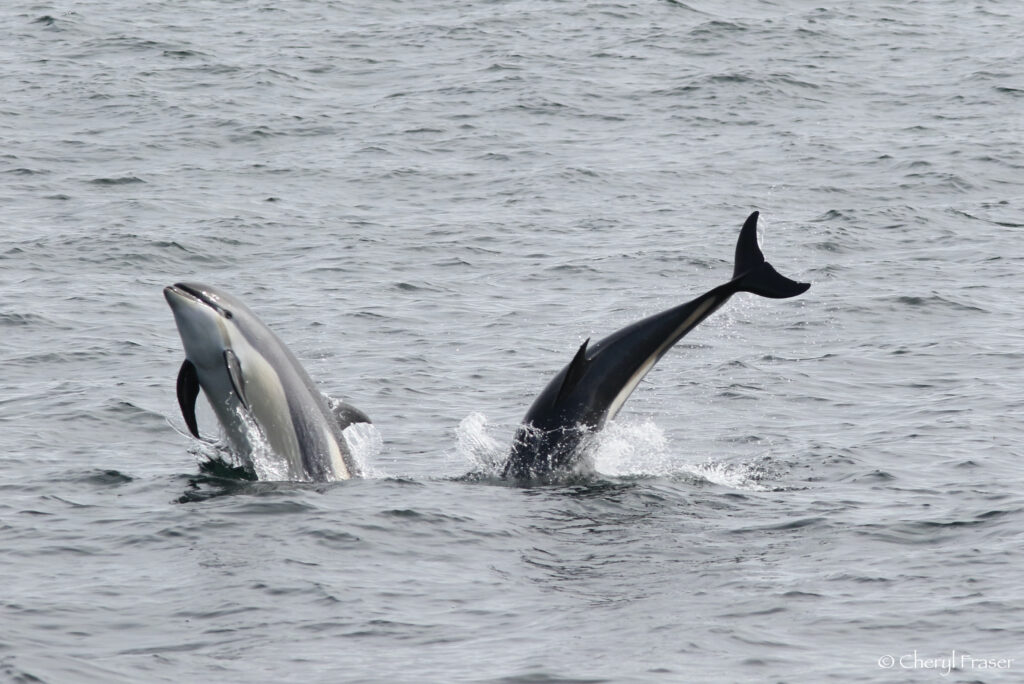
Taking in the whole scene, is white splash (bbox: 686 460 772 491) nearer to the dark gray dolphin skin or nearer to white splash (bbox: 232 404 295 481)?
the dark gray dolphin skin

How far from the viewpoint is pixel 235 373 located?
14.5m

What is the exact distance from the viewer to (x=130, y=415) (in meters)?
19.0

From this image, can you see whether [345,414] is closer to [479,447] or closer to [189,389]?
[189,389]

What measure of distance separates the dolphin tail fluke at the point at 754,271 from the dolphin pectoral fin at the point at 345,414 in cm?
385

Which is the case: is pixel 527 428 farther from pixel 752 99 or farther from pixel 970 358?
pixel 752 99

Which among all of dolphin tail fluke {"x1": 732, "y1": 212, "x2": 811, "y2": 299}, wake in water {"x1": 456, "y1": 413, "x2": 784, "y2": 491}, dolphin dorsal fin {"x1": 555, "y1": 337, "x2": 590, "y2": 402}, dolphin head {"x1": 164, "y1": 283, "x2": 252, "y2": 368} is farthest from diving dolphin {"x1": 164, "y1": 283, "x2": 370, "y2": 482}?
dolphin tail fluke {"x1": 732, "y1": 212, "x2": 811, "y2": 299}

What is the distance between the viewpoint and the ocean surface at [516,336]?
477 inches

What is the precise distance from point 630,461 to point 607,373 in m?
1.46

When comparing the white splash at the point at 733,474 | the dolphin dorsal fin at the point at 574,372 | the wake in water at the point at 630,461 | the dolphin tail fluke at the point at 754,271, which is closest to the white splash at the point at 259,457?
the wake in water at the point at 630,461

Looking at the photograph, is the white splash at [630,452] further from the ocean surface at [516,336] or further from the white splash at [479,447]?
the white splash at [479,447]

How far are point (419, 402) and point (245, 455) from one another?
489 centimetres

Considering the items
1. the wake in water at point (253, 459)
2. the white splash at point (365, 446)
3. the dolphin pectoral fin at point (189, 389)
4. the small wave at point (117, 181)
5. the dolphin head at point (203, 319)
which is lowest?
the small wave at point (117, 181)

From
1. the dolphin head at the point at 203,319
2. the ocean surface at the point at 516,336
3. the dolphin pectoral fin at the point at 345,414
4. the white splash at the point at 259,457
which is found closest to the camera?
the ocean surface at the point at 516,336

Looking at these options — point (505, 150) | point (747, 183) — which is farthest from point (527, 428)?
point (505, 150)
